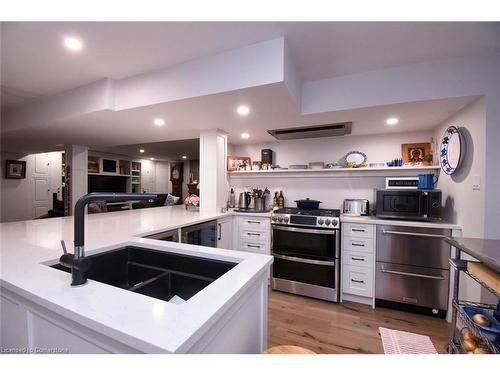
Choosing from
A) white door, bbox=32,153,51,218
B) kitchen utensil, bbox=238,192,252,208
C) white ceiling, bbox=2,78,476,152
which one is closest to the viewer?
white ceiling, bbox=2,78,476,152

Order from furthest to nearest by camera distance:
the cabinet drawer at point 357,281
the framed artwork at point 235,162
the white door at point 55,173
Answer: the white door at point 55,173
the framed artwork at point 235,162
the cabinet drawer at point 357,281

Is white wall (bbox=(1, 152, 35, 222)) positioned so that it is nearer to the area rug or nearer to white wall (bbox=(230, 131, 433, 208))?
white wall (bbox=(230, 131, 433, 208))

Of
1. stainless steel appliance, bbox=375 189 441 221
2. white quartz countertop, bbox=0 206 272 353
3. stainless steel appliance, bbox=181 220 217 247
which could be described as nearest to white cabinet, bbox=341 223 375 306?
stainless steel appliance, bbox=375 189 441 221

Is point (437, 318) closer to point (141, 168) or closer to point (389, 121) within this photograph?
point (389, 121)

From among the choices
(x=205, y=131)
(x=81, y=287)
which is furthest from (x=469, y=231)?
(x=205, y=131)

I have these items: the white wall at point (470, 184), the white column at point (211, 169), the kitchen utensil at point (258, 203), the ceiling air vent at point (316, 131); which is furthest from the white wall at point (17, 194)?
the white wall at point (470, 184)

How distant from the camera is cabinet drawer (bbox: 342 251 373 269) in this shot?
89.0 inches

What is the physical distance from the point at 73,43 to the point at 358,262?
10.1ft

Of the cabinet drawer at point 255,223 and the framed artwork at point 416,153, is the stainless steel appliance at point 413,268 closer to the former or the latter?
the framed artwork at point 416,153

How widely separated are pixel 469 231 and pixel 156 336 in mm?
2459

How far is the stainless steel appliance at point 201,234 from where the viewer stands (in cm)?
204

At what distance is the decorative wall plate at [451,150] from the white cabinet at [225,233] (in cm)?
237

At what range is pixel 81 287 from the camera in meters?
0.69

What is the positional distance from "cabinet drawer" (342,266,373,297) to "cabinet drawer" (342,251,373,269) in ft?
0.14
